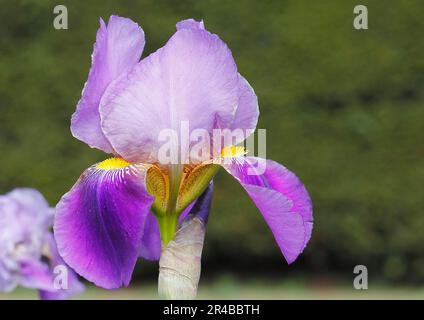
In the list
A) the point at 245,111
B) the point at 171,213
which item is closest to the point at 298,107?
the point at 245,111

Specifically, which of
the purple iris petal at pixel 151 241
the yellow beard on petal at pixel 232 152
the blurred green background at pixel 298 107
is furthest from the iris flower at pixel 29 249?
the blurred green background at pixel 298 107

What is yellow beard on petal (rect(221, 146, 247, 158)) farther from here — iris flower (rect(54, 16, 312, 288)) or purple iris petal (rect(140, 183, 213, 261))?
purple iris petal (rect(140, 183, 213, 261))

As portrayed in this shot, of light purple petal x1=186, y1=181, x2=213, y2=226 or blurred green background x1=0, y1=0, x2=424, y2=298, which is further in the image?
blurred green background x1=0, y1=0, x2=424, y2=298

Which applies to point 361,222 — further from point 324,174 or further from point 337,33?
point 337,33

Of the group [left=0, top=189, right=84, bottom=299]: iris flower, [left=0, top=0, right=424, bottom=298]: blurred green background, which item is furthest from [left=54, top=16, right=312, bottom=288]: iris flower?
[left=0, top=0, right=424, bottom=298]: blurred green background
